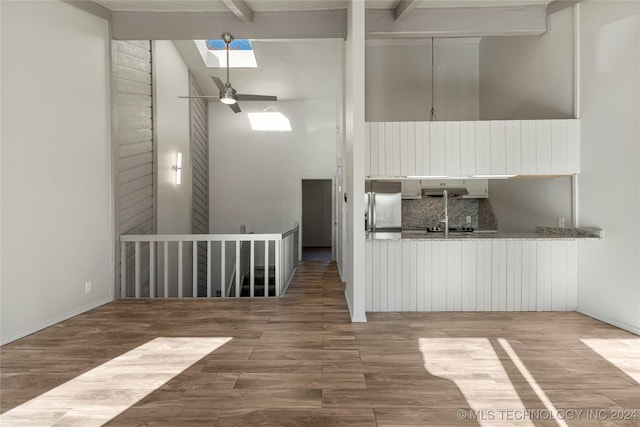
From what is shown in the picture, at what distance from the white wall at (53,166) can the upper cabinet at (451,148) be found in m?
3.23

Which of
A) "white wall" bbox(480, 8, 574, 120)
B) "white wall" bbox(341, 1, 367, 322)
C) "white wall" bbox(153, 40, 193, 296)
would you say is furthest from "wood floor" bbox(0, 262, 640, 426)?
"white wall" bbox(153, 40, 193, 296)

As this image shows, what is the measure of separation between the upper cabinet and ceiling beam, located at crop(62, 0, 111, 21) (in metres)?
3.48

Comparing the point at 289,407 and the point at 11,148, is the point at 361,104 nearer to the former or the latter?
the point at 289,407

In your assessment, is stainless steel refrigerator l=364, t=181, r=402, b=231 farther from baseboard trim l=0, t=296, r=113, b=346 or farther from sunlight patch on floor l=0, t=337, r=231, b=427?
baseboard trim l=0, t=296, r=113, b=346

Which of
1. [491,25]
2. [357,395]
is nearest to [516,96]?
[491,25]

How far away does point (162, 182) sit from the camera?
246 inches

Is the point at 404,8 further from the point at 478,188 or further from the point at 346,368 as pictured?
the point at 346,368

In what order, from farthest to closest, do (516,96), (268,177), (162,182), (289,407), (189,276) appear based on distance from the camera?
(268,177) → (189,276) → (162,182) → (516,96) → (289,407)

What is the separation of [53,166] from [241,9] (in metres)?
2.70

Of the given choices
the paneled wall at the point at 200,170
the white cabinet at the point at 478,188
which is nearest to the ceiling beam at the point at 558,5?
the white cabinet at the point at 478,188

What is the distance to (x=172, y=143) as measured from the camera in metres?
6.71

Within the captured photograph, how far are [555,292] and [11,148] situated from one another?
5.64 meters

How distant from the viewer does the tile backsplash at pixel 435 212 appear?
6.00 m

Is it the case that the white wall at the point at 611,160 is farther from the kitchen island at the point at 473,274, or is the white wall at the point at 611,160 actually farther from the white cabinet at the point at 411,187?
the white cabinet at the point at 411,187
